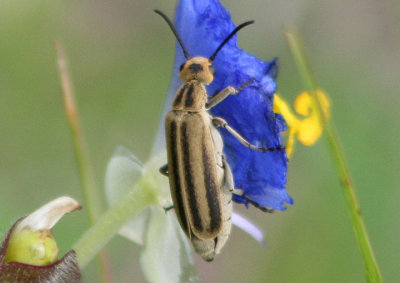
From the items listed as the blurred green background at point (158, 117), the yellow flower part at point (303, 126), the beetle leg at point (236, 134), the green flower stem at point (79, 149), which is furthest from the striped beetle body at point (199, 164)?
the blurred green background at point (158, 117)

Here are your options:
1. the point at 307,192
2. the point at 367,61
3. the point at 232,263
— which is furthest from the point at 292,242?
the point at 367,61

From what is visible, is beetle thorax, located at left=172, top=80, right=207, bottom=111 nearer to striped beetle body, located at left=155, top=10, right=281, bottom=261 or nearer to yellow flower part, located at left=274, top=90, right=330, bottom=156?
striped beetle body, located at left=155, top=10, right=281, bottom=261

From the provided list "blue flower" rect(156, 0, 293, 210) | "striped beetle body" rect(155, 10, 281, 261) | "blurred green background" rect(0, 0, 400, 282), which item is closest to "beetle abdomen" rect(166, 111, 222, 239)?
"striped beetle body" rect(155, 10, 281, 261)

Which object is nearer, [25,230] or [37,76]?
[25,230]

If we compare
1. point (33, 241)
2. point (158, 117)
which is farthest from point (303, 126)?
point (158, 117)

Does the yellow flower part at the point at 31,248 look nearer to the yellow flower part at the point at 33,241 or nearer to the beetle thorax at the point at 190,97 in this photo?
the yellow flower part at the point at 33,241

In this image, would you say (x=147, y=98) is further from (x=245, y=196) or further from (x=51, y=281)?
(x=51, y=281)

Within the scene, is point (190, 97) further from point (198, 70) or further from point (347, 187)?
point (347, 187)
